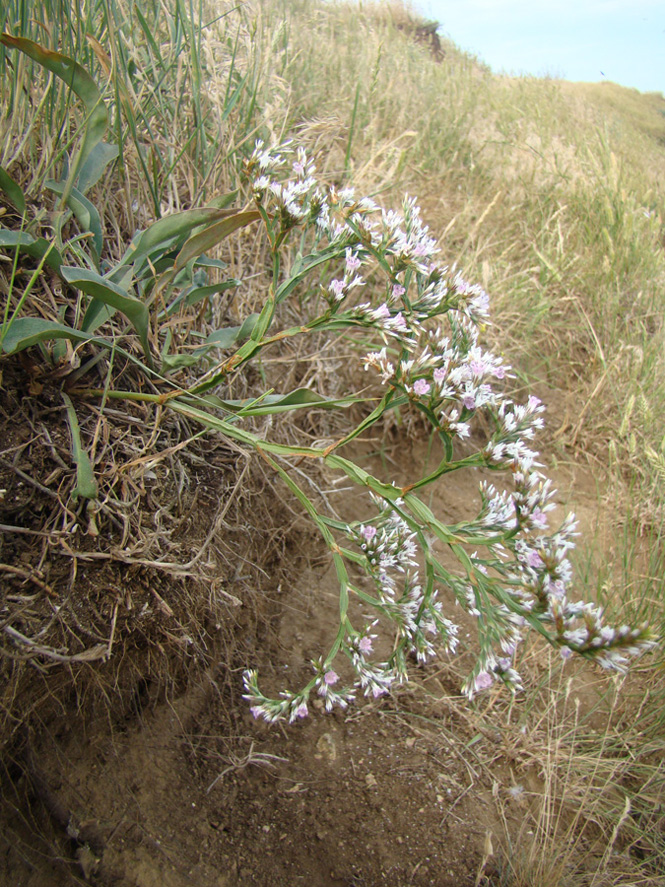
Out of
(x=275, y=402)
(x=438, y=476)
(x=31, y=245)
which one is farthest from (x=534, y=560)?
(x=31, y=245)

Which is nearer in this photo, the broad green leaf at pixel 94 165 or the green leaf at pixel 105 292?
the green leaf at pixel 105 292

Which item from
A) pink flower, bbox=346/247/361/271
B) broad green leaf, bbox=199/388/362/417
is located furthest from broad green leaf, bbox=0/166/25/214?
pink flower, bbox=346/247/361/271

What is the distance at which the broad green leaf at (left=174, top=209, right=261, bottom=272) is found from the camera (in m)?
1.38

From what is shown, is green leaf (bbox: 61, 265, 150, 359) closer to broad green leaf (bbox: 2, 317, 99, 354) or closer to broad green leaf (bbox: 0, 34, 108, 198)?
broad green leaf (bbox: 2, 317, 99, 354)

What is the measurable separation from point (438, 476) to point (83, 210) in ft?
3.50

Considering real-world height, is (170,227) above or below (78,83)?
below

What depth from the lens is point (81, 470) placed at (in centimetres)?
135

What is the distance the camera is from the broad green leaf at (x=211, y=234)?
4.52 ft

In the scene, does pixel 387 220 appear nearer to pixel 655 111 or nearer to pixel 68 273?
pixel 68 273

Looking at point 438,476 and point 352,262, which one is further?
point 352,262

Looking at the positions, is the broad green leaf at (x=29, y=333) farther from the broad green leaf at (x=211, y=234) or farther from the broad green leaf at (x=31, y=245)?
the broad green leaf at (x=211, y=234)

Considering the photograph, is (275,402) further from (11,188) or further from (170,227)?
(11,188)

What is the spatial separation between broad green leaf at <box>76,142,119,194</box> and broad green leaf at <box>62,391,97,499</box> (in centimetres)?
61

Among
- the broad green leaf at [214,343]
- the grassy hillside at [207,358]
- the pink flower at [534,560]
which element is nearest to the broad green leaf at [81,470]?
the grassy hillside at [207,358]
